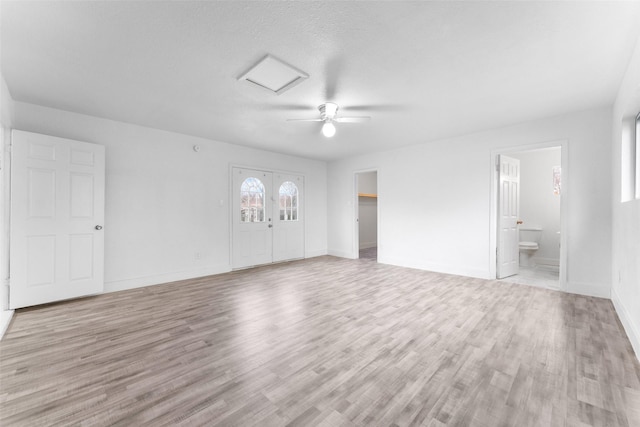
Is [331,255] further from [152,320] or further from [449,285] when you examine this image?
[152,320]

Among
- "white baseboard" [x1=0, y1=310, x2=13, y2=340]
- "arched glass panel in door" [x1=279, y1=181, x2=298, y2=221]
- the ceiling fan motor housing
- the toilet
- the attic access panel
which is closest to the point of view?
the attic access panel

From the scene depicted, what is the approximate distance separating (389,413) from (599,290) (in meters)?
3.84

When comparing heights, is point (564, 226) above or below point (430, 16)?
below

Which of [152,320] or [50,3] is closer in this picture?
[50,3]

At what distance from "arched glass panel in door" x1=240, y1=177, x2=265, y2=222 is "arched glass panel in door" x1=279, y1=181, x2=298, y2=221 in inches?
20.4

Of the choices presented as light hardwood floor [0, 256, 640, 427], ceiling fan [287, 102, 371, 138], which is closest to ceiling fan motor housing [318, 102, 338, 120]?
ceiling fan [287, 102, 371, 138]

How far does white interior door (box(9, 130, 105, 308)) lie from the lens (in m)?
3.06

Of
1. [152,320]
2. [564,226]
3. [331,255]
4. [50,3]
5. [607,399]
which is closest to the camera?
[607,399]

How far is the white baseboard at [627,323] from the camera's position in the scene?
6.78ft

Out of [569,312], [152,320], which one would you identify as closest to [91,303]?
[152,320]

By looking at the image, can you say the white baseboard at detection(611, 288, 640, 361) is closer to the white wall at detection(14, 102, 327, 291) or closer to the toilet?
the toilet

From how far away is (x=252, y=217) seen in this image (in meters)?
5.52

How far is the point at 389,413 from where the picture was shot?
1.47 meters

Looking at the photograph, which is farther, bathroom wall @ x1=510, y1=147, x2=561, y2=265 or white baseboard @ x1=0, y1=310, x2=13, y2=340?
bathroom wall @ x1=510, y1=147, x2=561, y2=265
